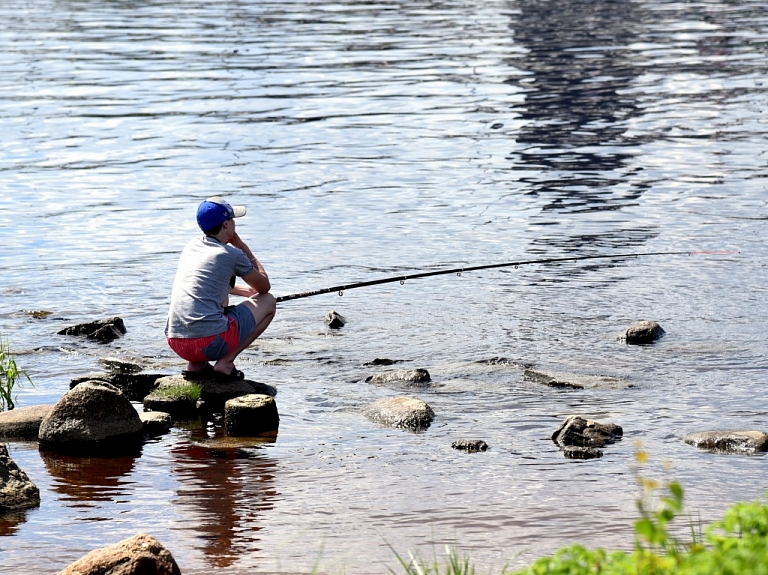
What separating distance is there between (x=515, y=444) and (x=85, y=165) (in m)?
14.8

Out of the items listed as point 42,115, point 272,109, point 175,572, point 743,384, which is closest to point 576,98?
point 272,109

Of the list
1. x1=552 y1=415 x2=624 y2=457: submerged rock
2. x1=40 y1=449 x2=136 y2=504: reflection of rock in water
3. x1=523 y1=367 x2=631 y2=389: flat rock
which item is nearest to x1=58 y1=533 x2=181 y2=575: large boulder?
x1=40 y1=449 x2=136 y2=504: reflection of rock in water

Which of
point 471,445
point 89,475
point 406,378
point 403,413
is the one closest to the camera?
point 89,475

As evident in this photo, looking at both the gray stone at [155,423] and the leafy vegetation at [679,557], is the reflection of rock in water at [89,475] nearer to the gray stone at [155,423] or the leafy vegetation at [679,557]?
the gray stone at [155,423]

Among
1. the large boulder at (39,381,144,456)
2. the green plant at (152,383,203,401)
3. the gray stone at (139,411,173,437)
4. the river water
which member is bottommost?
the river water

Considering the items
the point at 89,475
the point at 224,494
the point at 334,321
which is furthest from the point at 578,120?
the point at 224,494

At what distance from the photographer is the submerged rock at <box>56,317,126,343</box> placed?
1176 centimetres

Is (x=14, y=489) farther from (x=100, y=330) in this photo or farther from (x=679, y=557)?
(x=679, y=557)

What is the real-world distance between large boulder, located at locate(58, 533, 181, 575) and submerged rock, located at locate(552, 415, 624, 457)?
3260 mm

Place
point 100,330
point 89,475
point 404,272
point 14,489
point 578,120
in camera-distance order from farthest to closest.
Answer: point 578,120 < point 404,272 < point 100,330 < point 89,475 < point 14,489

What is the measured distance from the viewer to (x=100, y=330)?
38.6 ft

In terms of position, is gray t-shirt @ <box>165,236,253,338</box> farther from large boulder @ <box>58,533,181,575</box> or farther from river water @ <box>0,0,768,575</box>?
large boulder @ <box>58,533,181,575</box>

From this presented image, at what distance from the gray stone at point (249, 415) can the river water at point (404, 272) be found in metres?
0.17

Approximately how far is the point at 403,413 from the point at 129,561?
351cm
